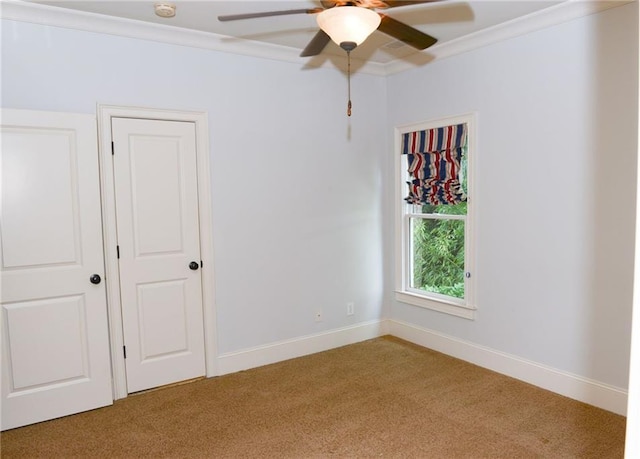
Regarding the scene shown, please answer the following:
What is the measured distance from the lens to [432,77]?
161 inches

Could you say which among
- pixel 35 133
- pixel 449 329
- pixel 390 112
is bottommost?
pixel 449 329

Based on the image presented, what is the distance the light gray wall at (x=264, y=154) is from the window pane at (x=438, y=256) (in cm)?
40

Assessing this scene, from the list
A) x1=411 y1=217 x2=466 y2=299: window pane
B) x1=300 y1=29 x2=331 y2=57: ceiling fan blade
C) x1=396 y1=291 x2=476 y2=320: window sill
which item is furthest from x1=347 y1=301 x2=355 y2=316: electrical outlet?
x1=300 y1=29 x2=331 y2=57: ceiling fan blade

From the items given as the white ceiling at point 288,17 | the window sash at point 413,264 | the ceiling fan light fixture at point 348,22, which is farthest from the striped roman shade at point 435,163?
the ceiling fan light fixture at point 348,22

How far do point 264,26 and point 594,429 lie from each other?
3.56 meters

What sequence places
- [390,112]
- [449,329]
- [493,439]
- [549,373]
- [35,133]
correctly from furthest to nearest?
[390,112] → [449,329] → [549,373] → [35,133] → [493,439]

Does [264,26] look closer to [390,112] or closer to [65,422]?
[390,112]

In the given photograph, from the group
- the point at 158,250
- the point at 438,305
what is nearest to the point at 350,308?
the point at 438,305

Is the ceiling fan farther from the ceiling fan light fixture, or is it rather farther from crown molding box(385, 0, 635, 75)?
crown molding box(385, 0, 635, 75)

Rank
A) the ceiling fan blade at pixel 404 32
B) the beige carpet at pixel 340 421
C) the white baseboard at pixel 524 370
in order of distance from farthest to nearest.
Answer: the white baseboard at pixel 524 370 → the beige carpet at pixel 340 421 → the ceiling fan blade at pixel 404 32

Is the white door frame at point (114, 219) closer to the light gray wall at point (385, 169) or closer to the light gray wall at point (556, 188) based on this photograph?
the light gray wall at point (385, 169)

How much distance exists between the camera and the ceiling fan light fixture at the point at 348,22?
2.06 meters

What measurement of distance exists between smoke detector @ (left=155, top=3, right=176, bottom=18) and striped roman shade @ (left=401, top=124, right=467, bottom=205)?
237 cm

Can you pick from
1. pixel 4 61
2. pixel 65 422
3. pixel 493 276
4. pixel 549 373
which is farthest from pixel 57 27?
pixel 549 373
